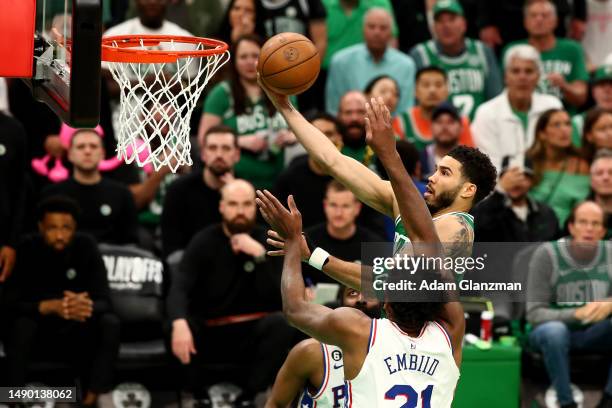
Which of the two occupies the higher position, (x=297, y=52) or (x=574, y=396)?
(x=297, y=52)

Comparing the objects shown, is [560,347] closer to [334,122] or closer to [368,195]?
[334,122]

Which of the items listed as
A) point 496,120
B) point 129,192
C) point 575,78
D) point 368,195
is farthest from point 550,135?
point 368,195

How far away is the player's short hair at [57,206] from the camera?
8.22 metres

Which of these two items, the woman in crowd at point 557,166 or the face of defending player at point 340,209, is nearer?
the face of defending player at point 340,209

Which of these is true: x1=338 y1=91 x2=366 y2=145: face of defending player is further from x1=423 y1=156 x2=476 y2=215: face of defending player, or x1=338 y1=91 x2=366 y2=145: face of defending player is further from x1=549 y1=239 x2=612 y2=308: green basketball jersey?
x1=423 y1=156 x2=476 y2=215: face of defending player

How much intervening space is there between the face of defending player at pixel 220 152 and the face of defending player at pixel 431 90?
178cm

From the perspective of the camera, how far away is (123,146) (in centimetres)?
593

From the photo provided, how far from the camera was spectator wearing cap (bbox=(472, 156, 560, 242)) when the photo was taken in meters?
8.73

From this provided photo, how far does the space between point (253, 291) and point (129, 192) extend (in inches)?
51.6

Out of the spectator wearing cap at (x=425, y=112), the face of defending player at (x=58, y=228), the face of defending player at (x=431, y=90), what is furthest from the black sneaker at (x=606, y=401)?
the face of defending player at (x=58, y=228)

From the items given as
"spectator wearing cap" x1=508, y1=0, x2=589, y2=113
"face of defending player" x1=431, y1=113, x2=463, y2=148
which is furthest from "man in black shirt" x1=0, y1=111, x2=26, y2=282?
"spectator wearing cap" x1=508, y1=0, x2=589, y2=113

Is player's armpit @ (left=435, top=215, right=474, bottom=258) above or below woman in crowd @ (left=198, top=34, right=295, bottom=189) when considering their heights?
below

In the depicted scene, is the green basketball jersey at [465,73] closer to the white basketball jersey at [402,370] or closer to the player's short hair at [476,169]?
the player's short hair at [476,169]

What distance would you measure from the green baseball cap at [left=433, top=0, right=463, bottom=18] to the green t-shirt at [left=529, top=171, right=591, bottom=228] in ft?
6.01
